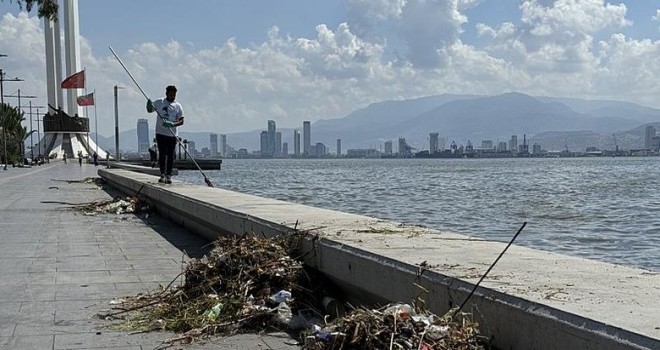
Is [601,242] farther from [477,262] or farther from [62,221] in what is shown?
[477,262]

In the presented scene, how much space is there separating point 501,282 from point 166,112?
980cm

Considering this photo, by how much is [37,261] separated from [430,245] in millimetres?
4557

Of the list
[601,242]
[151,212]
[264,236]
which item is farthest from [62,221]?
[601,242]

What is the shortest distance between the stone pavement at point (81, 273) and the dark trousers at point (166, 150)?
1281 millimetres

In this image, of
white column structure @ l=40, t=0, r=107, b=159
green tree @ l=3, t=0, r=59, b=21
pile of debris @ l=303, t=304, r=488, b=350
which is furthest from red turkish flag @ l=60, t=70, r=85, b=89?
pile of debris @ l=303, t=304, r=488, b=350

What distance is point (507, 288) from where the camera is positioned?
3166mm

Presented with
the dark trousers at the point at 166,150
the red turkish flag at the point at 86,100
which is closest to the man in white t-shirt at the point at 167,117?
the dark trousers at the point at 166,150

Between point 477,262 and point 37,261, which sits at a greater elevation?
point 477,262

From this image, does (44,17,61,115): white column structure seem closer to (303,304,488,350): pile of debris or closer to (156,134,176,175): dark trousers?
(156,134,176,175): dark trousers

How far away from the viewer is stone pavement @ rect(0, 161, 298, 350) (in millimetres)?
4352

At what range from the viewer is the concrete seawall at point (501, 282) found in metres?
2.61

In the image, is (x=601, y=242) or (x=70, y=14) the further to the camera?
(x=70, y=14)

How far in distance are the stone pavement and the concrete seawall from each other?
0.74 metres

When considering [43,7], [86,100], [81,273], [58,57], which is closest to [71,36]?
[58,57]
